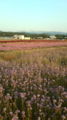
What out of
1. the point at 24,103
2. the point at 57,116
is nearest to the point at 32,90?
the point at 24,103

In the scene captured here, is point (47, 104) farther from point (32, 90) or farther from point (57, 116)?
point (32, 90)

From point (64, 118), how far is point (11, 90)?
2086 millimetres

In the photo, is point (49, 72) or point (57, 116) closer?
point (57, 116)

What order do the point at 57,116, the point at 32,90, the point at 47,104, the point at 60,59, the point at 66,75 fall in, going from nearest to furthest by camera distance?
1. the point at 57,116
2. the point at 47,104
3. the point at 32,90
4. the point at 66,75
5. the point at 60,59

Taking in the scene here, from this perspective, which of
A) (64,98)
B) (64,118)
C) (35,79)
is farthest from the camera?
(35,79)

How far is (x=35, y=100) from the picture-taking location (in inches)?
176

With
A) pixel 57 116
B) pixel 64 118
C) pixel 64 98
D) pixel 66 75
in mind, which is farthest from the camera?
pixel 66 75

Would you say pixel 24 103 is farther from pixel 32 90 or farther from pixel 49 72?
pixel 49 72

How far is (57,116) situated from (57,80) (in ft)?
8.34

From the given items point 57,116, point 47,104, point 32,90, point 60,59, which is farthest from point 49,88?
point 60,59

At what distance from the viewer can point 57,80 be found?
6480 millimetres

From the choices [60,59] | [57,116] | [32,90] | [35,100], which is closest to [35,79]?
[32,90]

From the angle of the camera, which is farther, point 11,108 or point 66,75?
point 66,75

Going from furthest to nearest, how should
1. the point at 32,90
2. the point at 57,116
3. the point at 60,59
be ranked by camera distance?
the point at 60,59 → the point at 32,90 → the point at 57,116
